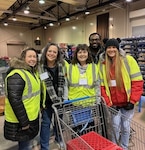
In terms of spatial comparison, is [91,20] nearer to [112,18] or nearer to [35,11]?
[112,18]

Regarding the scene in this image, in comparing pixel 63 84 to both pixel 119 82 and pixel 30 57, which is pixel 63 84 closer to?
A: pixel 30 57

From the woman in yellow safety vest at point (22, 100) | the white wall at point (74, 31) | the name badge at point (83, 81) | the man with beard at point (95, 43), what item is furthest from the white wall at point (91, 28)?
the woman in yellow safety vest at point (22, 100)

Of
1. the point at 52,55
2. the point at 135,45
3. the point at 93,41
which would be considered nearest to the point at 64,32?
the point at 135,45

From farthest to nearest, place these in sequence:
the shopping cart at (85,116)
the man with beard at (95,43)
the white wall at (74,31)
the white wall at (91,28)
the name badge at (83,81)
Answer: the white wall at (74,31), the white wall at (91,28), the man with beard at (95,43), the name badge at (83,81), the shopping cart at (85,116)

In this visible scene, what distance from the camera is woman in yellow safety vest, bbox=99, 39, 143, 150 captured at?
1874 millimetres

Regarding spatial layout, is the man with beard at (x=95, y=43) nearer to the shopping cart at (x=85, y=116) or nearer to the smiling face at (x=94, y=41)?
the smiling face at (x=94, y=41)

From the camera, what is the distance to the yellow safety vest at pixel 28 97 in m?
1.66

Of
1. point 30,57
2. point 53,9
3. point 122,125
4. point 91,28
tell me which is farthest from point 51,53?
point 53,9

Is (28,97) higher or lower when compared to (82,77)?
lower

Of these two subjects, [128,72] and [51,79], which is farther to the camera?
[51,79]

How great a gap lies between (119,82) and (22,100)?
107cm

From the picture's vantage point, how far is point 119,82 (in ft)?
6.20

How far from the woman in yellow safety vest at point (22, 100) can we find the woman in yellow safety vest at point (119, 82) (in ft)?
2.68

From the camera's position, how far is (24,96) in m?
1.66
